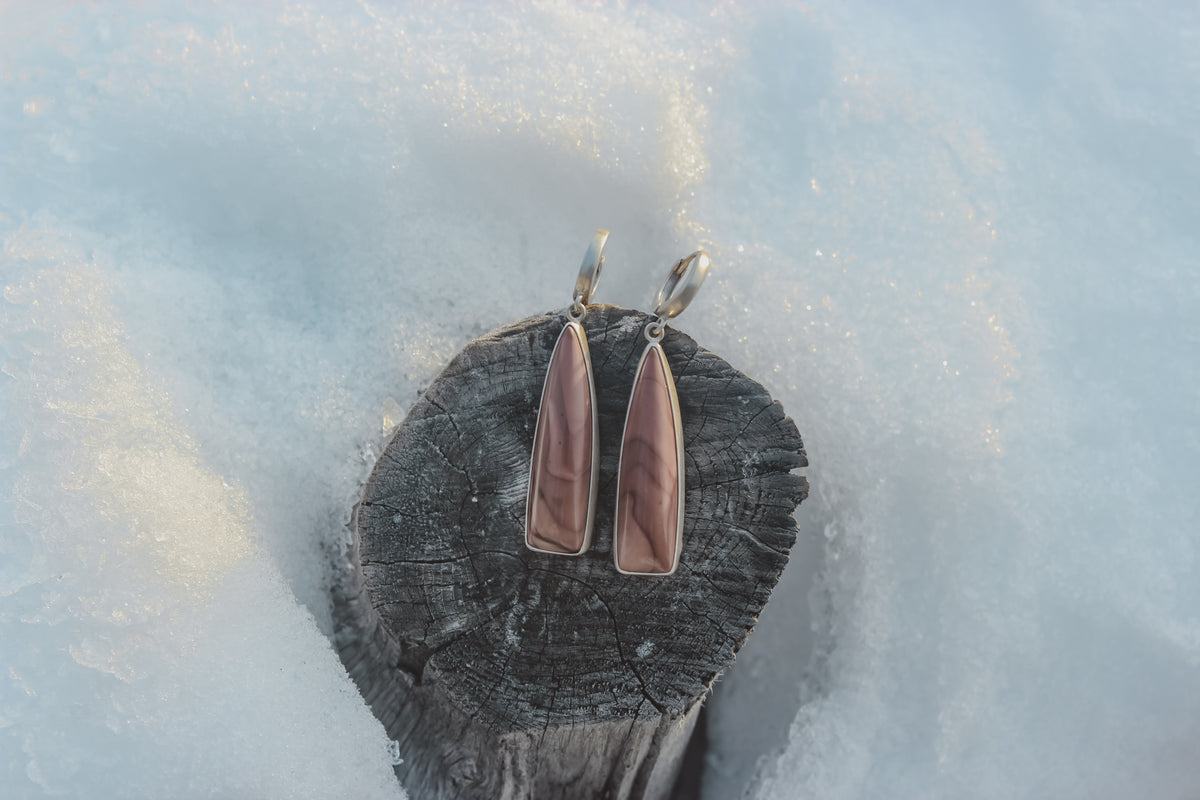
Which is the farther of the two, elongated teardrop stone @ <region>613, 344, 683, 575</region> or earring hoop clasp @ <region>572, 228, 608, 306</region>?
earring hoop clasp @ <region>572, 228, 608, 306</region>

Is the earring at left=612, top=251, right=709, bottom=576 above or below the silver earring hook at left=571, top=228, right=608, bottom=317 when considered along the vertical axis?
below

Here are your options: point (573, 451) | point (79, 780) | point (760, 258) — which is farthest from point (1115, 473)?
point (79, 780)

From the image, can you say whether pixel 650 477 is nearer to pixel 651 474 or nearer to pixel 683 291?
pixel 651 474

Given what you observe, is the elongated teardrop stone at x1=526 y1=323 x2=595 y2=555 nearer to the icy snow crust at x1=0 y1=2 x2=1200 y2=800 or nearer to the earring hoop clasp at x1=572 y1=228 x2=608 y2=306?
the earring hoop clasp at x1=572 y1=228 x2=608 y2=306

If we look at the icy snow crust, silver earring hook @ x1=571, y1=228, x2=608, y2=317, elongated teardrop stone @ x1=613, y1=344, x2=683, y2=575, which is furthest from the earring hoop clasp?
the icy snow crust

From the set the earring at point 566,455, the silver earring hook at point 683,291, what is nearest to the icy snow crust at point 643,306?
the silver earring hook at point 683,291

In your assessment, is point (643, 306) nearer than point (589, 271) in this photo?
No

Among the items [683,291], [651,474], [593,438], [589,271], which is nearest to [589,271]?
[589,271]
